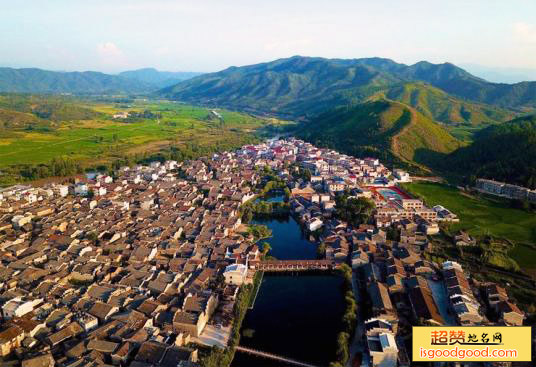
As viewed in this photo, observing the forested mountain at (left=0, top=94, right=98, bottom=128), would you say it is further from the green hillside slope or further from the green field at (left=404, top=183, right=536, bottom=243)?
the green hillside slope

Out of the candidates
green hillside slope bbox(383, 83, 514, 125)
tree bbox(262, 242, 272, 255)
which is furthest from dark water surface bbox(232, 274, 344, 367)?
green hillside slope bbox(383, 83, 514, 125)

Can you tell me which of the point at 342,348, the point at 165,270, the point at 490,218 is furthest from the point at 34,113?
the point at 342,348

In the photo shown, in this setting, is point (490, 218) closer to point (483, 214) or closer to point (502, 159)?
point (483, 214)

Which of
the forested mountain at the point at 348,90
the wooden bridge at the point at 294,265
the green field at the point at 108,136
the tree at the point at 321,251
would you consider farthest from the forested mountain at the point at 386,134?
the wooden bridge at the point at 294,265

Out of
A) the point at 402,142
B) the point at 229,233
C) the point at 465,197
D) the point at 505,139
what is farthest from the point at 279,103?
the point at 229,233

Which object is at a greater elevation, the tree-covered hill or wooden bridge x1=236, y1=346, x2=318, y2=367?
the tree-covered hill

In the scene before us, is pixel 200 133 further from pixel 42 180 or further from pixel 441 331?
pixel 441 331
